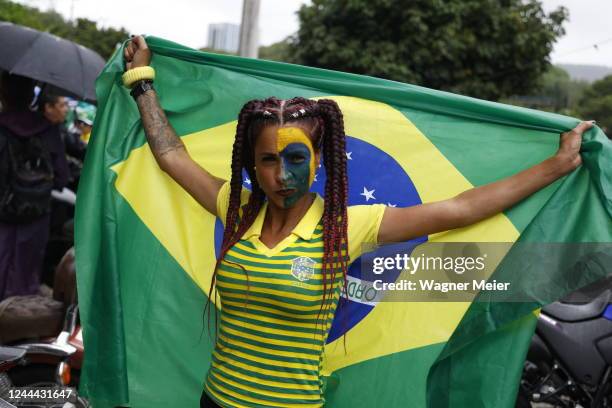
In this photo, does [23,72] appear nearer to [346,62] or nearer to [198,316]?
[198,316]

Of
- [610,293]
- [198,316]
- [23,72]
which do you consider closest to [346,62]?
[23,72]

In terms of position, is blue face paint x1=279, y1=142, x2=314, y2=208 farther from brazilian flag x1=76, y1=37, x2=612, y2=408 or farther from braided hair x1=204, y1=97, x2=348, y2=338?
brazilian flag x1=76, y1=37, x2=612, y2=408

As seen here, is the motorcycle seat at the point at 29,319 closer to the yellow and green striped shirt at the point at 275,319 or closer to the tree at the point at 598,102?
the yellow and green striped shirt at the point at 275,319

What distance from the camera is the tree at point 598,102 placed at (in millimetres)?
45688

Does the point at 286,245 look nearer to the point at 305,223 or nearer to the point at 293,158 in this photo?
the point at 305,223

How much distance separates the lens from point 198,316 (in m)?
3.16

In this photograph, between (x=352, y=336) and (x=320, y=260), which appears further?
(x=352, y=336)

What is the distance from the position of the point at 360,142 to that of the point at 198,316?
1.01 m

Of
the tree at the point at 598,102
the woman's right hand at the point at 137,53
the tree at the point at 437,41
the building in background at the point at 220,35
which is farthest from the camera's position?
the building in background at the point at 220,35

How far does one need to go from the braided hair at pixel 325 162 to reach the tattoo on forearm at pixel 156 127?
0.51 metres

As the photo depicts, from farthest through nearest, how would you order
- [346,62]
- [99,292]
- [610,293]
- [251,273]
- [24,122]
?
[346,62]
[24,122]
[610,293]
[99,292]
[251,273]

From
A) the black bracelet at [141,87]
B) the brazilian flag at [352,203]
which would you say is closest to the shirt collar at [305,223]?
the brazilian flag at [352,203]

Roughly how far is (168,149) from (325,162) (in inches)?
30.0

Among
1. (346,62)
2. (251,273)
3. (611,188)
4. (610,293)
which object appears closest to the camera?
(251,273)
